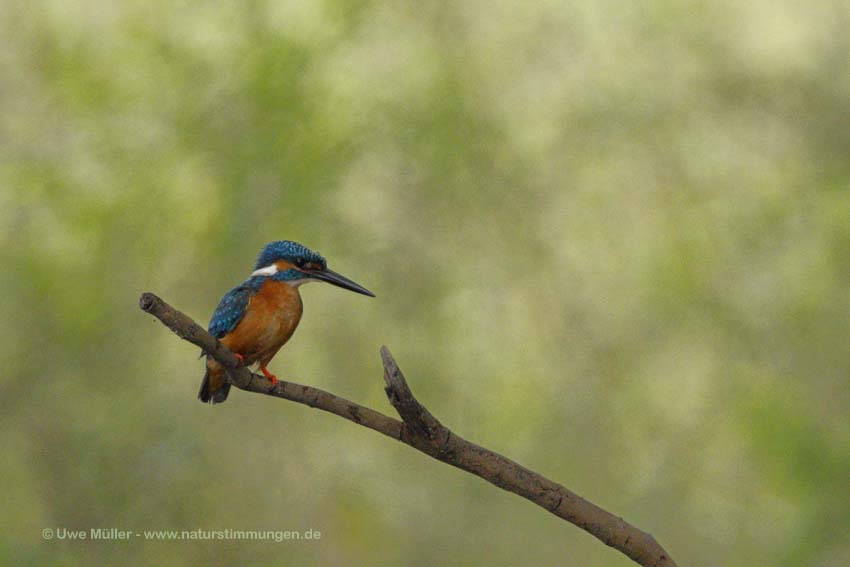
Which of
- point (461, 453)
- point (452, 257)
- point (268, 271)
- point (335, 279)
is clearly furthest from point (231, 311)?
point (452, 257)

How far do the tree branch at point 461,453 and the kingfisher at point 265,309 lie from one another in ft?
0.76

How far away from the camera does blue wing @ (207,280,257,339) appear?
7.36ft

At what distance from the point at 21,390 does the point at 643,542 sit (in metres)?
2.94

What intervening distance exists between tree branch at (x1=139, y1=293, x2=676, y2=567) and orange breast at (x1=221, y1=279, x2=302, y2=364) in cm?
23

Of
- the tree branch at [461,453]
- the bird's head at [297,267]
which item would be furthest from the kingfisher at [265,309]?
the tree branch at [461,453]

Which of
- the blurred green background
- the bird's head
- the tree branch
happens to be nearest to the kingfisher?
the bird's head

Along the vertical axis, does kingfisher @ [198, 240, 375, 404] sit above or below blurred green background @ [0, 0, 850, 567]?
below

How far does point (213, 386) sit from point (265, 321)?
22 centimetres

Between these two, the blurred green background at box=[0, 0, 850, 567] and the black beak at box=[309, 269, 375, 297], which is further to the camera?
the blurred green background at box=[0, 0, 850, 567]

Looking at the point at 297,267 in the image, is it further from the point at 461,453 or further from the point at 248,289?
the point at 461,453

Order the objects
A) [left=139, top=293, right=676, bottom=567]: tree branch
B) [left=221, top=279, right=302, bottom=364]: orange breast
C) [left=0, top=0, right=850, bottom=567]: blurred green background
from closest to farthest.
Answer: [left=139, top=293, right=676, bottom=567]: tree branch, [left=221, top=279, right=302, bottom=364]: orange breast, [left=0, top=0, right=850, bottom=567]: blurred green background

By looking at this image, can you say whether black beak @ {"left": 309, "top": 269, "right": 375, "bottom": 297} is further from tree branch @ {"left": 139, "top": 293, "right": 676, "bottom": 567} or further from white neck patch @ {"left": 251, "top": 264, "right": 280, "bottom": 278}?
tree branch @ {"left": 139, "top": 293, "right": 676, "bottom": 567}

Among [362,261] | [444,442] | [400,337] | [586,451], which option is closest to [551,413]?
[586,451]

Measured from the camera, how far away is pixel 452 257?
4535mm
